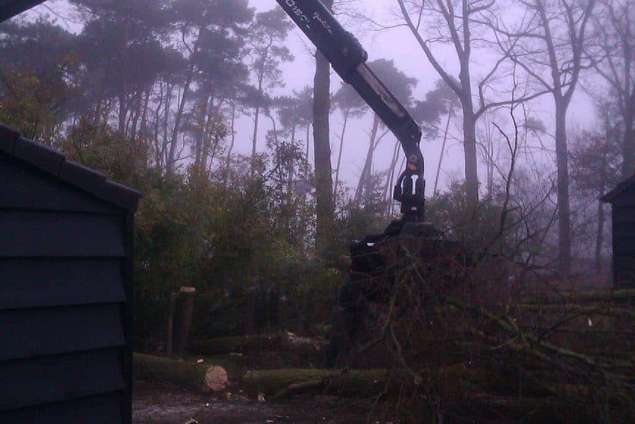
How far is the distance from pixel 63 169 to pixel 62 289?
637 millimetres

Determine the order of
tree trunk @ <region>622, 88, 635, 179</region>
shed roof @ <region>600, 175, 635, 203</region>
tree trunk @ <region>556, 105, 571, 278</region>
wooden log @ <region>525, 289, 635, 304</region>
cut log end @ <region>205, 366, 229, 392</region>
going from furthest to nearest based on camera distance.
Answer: tree trunk @ <region>622, 88, 635, 179</region>, tree trunk @ <region>556, 105, 571, 278</region>, shed roof @ <region>600, 175, 635, 203</region>, cut log end @ <region>205, 366, 229, 392</region>, wooden log @ <region>525, 289, 635, 304</region>

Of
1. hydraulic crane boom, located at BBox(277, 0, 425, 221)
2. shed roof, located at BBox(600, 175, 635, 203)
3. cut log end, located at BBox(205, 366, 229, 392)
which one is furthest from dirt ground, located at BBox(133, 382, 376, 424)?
shed roof, located at BBox(600, 175, 635, 203)

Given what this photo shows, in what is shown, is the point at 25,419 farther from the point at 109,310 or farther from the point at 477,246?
the point at 477,246

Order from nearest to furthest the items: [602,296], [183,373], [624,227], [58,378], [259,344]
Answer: [58,378]
[602,296]
[183,373]
[259,344]
[624,227]

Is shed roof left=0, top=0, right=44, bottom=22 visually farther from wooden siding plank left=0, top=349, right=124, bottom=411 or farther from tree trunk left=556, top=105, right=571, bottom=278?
tree trunk left=556, top=105, right=571, bottom=278

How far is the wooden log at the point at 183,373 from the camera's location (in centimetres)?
745

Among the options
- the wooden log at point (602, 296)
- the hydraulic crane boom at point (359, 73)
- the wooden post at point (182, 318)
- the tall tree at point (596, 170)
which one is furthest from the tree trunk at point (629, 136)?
the wooden post at point (182, 318)

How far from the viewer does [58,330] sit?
147 inches

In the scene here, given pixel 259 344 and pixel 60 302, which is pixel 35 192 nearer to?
pixel 60 302

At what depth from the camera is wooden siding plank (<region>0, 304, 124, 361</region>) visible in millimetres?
3555

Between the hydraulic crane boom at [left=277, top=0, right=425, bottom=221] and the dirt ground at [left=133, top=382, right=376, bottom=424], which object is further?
the hydraulic crane boom at [left=277, top=0, right=425, bottom=221]

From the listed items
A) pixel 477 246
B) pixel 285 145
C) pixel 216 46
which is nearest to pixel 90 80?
pixel 216 46

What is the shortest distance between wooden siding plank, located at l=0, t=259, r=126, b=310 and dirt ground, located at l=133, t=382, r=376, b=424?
224 centimetres

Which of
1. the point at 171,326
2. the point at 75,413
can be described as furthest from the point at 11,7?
the point at 171,326
